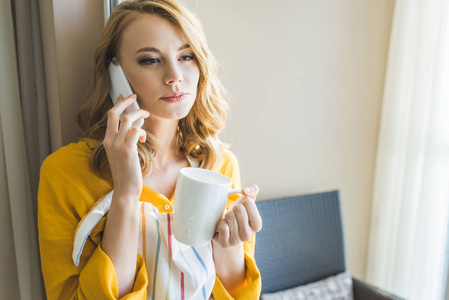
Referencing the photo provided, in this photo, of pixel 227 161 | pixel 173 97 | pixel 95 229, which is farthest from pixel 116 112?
pixel 227 161

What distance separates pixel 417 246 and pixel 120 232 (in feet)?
4.67

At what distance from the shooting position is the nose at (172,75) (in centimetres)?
84

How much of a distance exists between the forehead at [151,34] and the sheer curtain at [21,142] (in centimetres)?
30

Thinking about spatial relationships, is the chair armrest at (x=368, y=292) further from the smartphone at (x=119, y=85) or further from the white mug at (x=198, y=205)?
the smartphone at (x=119, y=85)

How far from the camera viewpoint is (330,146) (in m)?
1.66

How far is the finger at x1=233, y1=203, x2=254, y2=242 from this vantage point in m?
0.75

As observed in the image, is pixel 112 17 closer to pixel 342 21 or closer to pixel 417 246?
pixel 342 21

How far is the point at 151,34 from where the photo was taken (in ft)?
2.76

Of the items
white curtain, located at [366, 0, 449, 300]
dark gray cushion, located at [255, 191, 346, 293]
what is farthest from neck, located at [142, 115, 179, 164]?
white curtain, located at [366, 0, 449, 300]

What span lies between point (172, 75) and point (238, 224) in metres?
0.37

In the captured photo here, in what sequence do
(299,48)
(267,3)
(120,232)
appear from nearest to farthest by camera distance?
(120,232), (267,3), (299,48)

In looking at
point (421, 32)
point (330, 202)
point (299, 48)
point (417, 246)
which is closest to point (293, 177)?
point (330, 202)

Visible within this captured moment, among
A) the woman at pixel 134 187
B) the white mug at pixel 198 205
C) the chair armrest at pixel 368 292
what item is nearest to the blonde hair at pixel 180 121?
the woman at pixel 134 187

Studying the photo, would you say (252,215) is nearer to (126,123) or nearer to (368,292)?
(126,123)
